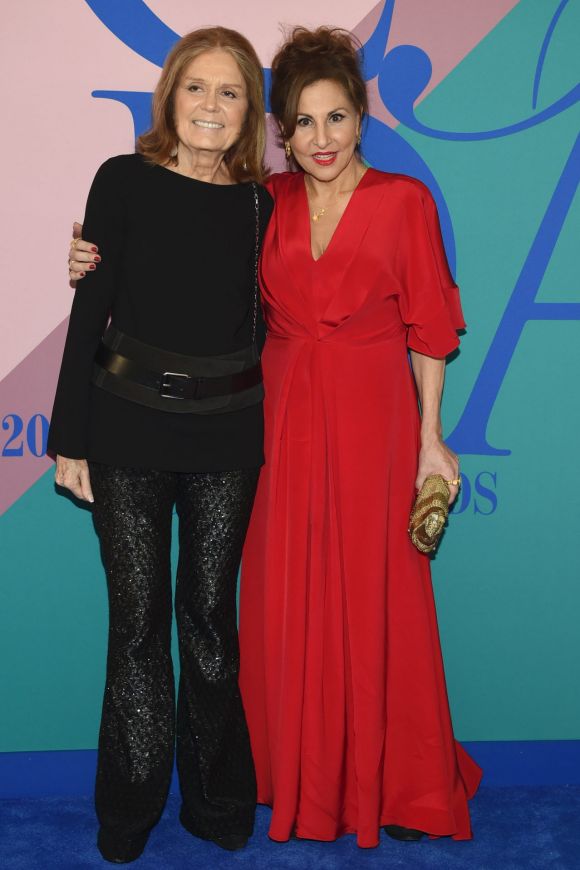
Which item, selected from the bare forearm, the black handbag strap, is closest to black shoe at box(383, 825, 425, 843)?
the bare forearm

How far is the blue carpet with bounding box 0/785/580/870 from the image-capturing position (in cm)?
243

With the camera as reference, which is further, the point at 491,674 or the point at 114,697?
the point at 491,674

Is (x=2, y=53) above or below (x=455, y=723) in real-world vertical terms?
above

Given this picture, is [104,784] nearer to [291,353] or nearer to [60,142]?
[291,353]

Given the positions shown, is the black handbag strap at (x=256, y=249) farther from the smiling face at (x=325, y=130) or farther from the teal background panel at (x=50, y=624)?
the teal background panel at (x=50, y=624)

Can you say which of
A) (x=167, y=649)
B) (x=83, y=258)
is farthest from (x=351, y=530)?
(x=83, y=258)

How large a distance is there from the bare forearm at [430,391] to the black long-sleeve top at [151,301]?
1.51 ft

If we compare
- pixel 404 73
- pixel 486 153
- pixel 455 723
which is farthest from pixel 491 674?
pixel 404 73

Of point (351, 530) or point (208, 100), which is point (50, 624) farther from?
point (208, 100)

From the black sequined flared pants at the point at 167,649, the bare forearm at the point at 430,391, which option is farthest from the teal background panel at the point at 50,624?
the bare forearm at the point at 430,391

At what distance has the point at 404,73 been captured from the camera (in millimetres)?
2629

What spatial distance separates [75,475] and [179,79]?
0.88m

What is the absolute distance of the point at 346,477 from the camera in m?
2.45

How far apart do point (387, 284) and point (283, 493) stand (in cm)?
54
